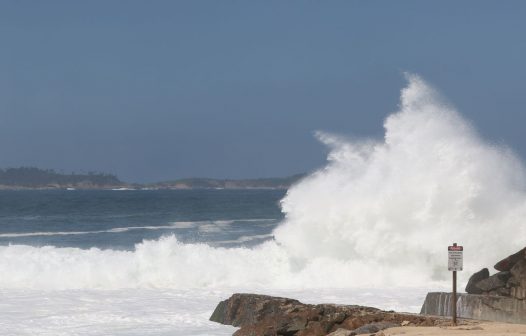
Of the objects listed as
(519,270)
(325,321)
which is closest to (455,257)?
(325,321)

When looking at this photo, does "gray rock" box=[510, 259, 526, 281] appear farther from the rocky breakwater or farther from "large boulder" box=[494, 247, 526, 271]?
"large boulder" box=[494, 247, 526, 271]

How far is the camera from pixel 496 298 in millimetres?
15969

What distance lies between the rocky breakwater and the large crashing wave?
22.7 feet

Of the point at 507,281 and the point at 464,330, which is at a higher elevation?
the point at 507,281

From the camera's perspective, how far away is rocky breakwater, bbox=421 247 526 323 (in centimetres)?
1582

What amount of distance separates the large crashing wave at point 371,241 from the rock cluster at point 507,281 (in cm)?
689

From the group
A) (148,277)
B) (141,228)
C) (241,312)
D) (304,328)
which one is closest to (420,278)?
(148,277)

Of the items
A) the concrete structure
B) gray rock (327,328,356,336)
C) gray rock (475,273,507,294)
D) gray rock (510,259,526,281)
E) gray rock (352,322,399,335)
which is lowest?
gray rock (327,328,356,336)

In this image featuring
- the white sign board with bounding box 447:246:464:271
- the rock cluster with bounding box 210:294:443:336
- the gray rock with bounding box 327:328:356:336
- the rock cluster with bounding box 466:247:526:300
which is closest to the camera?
the gray rock with bounding box 327:328:356:336

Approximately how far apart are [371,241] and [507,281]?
10.0 meters

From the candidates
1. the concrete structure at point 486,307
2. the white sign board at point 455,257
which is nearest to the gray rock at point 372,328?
the white sign board at point 455,257

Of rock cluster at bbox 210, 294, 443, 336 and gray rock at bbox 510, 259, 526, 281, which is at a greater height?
gray rock at bbox 510, 259, 526, 281

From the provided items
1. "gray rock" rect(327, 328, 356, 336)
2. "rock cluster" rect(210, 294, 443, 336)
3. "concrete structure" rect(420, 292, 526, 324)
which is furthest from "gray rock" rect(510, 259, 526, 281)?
"gray rock" rect(327, 328, 356, 336)

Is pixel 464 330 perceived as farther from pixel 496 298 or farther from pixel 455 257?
pixel 496 298
